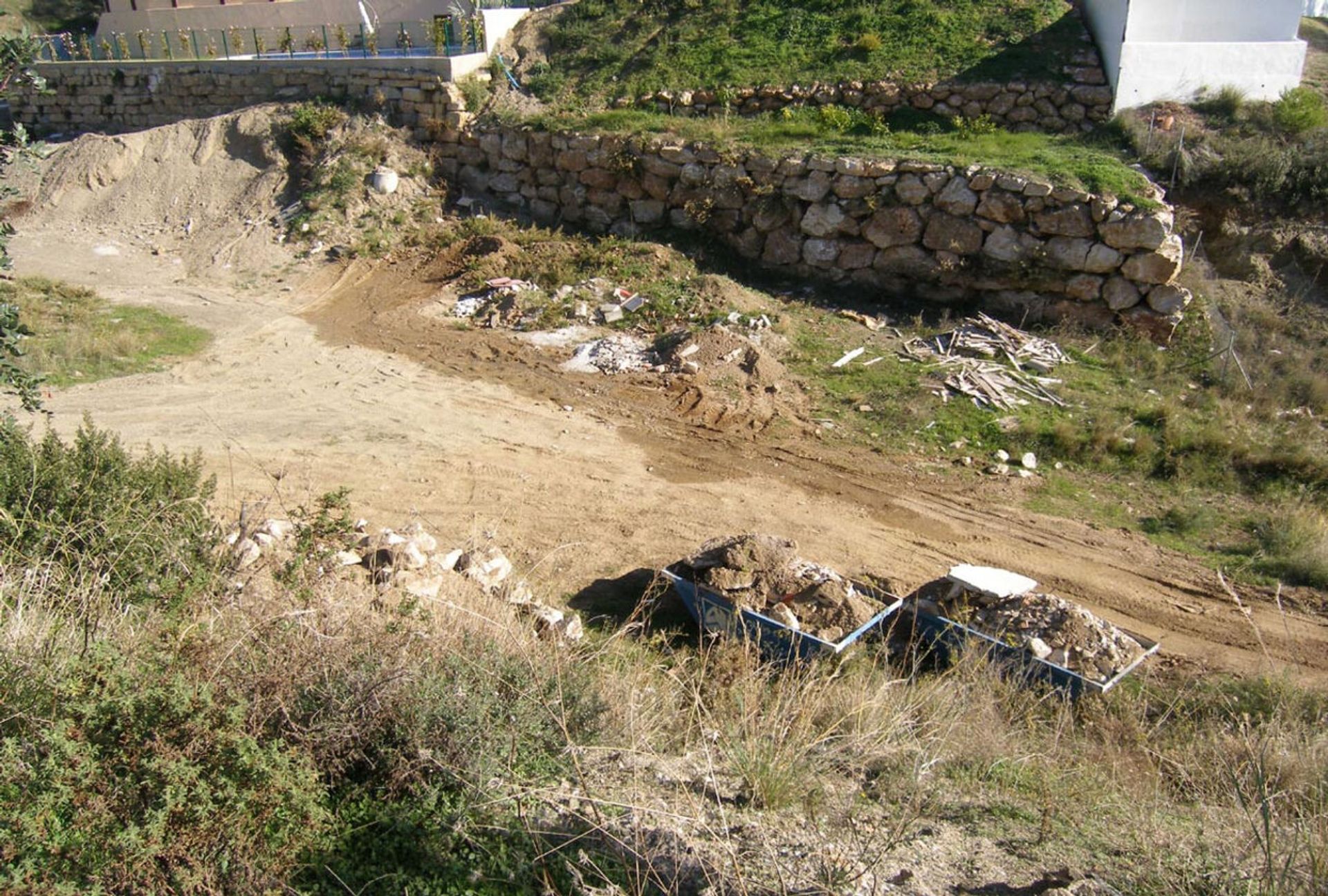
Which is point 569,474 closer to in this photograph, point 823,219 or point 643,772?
point 643,772

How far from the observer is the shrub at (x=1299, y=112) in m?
14.3

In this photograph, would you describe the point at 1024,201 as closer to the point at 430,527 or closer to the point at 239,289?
the point at 430,527

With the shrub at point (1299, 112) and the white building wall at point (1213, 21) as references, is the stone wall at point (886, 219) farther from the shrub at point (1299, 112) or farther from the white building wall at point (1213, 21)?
the white building wall at point (1213, 21)

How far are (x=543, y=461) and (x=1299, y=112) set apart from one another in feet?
40.7

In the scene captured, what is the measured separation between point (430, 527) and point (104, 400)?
210 inches

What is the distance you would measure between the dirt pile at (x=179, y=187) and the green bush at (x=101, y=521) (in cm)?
1082

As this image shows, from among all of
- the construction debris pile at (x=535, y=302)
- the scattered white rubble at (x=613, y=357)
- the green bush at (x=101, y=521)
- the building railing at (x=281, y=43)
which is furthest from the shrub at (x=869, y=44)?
the green bush at (x=101, y=521)

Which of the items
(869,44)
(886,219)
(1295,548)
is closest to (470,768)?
(1295,548)

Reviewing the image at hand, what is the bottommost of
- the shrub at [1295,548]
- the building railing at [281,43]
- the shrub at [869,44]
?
the shrub at [1295,548]

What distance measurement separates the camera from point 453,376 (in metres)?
12.5

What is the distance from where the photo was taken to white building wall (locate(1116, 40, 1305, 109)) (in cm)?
1505

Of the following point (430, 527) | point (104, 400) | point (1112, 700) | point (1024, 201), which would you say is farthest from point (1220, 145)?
point (104, 400)

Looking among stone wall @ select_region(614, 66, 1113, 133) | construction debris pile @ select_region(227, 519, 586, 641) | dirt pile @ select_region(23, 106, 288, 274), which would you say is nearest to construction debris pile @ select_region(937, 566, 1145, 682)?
construction debris pile @ select_region(227, 519, 586, 641)

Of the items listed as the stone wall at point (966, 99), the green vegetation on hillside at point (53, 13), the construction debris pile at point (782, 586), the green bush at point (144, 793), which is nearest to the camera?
the green bush at point (144, 793)
